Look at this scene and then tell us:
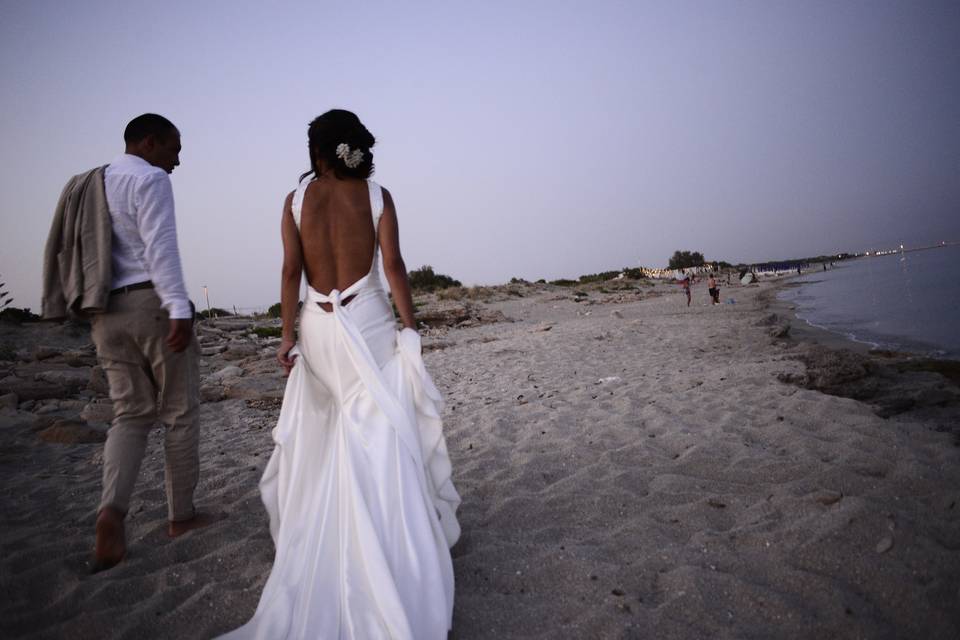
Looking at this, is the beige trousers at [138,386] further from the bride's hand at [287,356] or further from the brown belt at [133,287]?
the bride's hand at [287,356]

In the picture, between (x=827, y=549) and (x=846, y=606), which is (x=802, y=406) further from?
(x=846, y=606)

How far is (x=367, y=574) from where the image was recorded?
1.91 meters

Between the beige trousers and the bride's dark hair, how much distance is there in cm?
127

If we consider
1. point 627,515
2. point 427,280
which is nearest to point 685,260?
point 427,280

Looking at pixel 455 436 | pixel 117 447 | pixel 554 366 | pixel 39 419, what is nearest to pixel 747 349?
pixel 554 366

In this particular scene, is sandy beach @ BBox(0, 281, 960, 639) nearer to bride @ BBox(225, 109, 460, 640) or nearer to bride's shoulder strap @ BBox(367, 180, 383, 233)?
bride @ BBox(225, 109, 460, 640)

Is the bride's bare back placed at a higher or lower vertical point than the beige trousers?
higher

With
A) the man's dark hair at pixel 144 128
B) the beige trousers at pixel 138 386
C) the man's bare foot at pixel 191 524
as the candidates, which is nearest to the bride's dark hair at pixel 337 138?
the man's dark hair at pixel 144 128

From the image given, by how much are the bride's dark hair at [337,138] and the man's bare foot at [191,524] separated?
2.28 metres

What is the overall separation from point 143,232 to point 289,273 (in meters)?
0.94

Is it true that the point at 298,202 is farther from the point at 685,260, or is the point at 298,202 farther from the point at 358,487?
the point at 685,260

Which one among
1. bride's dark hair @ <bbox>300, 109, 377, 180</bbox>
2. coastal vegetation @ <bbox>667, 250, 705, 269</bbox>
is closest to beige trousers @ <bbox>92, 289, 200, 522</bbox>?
bride's dark hair @ <bbox>300, 109, 377, 180</bbox>

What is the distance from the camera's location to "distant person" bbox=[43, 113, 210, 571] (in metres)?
2.62

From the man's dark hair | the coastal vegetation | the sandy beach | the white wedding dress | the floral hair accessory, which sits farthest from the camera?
the coastal vegetation
